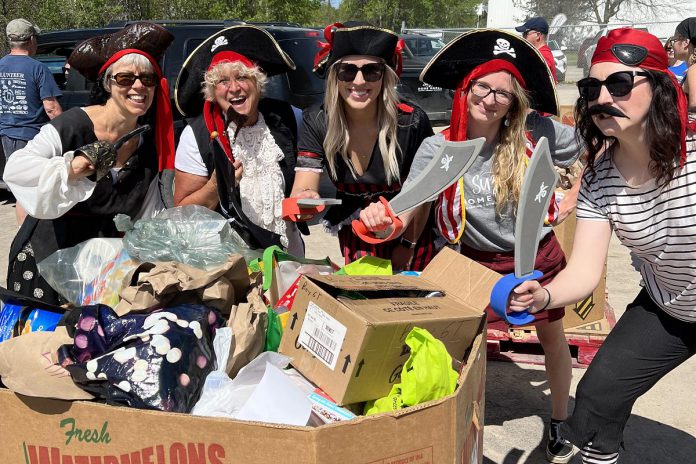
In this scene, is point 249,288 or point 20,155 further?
point 20,155

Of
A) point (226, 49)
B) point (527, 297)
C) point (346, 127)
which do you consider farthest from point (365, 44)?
point (527, 297)

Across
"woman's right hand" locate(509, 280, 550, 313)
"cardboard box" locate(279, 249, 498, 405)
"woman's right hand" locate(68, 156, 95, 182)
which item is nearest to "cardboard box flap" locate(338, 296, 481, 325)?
"cardboard box" locate(279, 249, 498, 405)

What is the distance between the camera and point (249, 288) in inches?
87.4

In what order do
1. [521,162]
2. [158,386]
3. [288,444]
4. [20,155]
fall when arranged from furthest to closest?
[521,162]
[20,155]
[158,386]
[288,444]

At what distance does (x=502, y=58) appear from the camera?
99.4 inches

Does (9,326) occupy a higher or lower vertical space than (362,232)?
lower

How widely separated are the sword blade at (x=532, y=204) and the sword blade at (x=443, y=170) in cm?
22

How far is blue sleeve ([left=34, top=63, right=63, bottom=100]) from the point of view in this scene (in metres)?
6.08

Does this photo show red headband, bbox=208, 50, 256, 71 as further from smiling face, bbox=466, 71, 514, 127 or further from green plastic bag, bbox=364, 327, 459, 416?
green plastic bag, bbox=364, 327, 459, 416

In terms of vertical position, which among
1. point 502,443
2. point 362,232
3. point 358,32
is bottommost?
point 502,443

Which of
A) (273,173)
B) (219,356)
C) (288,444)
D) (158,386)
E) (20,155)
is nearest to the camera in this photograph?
(288,444)

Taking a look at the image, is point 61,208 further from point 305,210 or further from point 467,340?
point 467,340

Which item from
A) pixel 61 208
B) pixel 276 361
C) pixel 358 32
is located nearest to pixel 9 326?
pixel 61 208

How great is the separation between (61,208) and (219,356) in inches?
34.4
